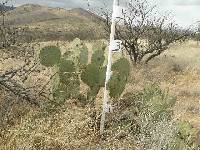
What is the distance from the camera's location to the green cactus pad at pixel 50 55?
23.3ft

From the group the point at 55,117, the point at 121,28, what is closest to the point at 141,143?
the point at 55,117

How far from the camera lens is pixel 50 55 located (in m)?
7.19

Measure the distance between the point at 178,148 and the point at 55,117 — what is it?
1.57 metres

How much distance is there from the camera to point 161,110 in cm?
705

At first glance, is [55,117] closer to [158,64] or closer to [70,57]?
[70,57]

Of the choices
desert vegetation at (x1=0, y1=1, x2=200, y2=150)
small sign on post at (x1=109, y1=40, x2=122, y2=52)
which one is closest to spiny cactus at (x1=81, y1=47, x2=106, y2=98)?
desert vegetation at (x1=0, y1=1, x2=200, y2=150)

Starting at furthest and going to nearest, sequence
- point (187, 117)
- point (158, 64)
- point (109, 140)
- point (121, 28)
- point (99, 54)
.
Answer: point (121, 28) → point (158, 64) → point (187, 117) → point (99, 54) → point (109, 140)

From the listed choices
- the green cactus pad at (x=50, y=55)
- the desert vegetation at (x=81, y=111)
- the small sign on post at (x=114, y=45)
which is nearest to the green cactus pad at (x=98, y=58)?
the desert vegetation at (x=81, y=111)

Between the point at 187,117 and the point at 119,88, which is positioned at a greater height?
the point at 119,88

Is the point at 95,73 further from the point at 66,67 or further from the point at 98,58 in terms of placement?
the point at 66,67

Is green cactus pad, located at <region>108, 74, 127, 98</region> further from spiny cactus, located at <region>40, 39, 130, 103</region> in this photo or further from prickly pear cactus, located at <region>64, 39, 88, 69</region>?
prickly pear cactus, located at <region>64, 39, 88, 69</region>

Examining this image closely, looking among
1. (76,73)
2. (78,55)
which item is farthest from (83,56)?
(76,73)

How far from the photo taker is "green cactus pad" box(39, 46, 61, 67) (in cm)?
711

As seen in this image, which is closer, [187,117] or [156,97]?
[156,97]
